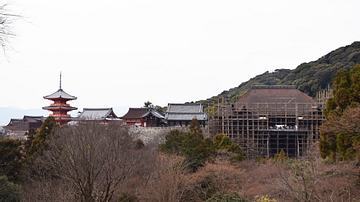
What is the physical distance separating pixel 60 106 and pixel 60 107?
11 centimetres

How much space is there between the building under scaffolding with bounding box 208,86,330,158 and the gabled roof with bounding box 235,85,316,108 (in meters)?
0.86

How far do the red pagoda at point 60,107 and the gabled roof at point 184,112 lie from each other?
9.27m

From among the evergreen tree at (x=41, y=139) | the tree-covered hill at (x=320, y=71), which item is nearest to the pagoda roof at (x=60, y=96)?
the evergreen tree at (x=41, y=139)

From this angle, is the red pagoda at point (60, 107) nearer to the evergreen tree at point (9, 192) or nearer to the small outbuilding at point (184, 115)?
the small outbuilding at point (184, 115)

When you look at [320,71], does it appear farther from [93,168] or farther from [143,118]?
[93,168]

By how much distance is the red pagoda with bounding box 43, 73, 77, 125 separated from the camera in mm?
33875

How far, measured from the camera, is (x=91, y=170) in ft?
34.1

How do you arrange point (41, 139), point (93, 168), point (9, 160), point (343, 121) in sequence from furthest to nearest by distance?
point (41, 139), point (9, 160), point (93, 168), point (343, 121)

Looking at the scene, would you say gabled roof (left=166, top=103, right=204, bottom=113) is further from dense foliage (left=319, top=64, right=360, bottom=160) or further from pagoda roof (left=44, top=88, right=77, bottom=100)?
dense foliage (left=319, top=64, right=360, bottom=160)

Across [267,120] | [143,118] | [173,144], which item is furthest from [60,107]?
[173,144]

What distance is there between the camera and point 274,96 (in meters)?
31.1

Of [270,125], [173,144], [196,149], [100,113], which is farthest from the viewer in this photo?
[100,113]

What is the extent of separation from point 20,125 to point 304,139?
28.4m

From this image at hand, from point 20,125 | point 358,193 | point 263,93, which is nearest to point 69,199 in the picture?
point 358,193
